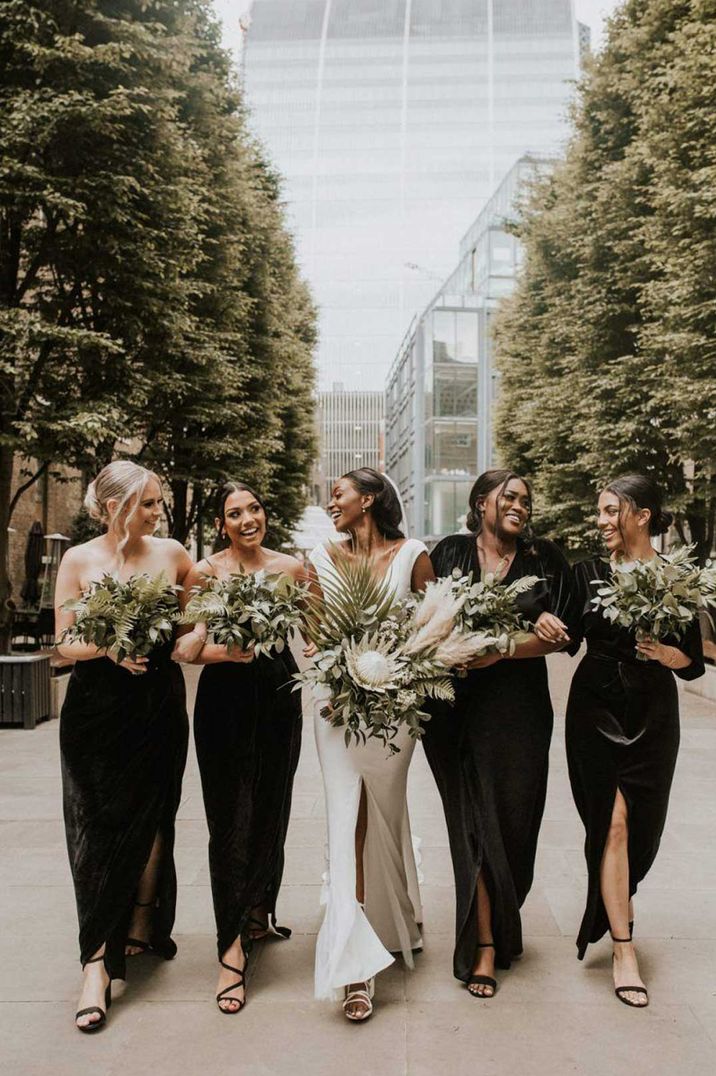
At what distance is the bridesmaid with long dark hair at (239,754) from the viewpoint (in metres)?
4.45

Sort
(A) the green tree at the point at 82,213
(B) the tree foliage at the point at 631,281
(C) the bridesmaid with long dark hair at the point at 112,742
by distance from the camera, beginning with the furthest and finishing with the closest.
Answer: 1. (B) the tree foliage at the point at 631,281
2. (A) the green tree at the point at 82,213
3. (C) the bridesmaid with long dark hair at the point at 112,742

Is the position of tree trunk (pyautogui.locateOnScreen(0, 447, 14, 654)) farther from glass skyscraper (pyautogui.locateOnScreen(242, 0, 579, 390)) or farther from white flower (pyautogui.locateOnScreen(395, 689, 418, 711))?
glass skyscraper (pyautogui.locateOnScreen(242, 0, 579, 390))

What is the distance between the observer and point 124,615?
4.14 m

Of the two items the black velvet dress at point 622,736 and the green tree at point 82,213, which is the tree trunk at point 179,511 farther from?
the black velvet dress at point 622,736

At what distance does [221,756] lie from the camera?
4504 millimetres

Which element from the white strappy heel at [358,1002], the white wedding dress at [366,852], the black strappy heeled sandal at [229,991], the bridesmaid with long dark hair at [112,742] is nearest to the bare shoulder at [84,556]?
the bridesmaid with long dark hair at [112,742]

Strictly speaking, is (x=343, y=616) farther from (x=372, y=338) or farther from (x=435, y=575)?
(x=372, y=338)

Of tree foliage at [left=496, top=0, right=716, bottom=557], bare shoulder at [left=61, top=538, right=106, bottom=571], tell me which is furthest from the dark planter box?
tree foliage at [left=496, top=0, right=716, bottom=557]

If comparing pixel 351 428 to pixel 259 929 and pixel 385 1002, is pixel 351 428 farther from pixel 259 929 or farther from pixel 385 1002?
pixel 385 1002

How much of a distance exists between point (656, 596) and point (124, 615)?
2.21 meters

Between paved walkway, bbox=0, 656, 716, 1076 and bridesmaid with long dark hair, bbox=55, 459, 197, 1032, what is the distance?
312mm

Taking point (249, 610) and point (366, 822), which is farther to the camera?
point (366, 822)

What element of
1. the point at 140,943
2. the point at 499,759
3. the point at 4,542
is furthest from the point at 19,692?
the point at 499,759

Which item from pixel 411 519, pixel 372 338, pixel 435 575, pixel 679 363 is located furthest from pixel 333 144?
pixel 435 575
